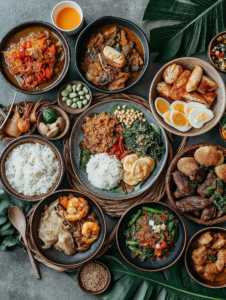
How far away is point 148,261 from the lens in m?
2.89

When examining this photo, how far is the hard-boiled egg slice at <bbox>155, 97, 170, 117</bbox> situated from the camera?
287 centimetres

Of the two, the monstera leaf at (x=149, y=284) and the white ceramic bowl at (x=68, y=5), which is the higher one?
the white ceramic bowl at (x=68, y=5)

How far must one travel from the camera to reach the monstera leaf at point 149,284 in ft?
9.56

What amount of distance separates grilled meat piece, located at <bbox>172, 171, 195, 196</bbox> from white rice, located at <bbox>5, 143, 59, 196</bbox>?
4.81 feet

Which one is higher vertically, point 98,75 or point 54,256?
point 98,75

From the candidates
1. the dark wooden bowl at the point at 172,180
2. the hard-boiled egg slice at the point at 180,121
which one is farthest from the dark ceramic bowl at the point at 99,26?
A: the dark wooden bowl at the point at 172,180

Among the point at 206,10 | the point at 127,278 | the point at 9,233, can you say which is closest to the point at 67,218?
the point at 9,233

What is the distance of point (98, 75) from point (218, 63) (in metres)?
1.52

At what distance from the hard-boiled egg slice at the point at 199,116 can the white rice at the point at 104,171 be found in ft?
3.39

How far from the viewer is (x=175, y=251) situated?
2842 mm

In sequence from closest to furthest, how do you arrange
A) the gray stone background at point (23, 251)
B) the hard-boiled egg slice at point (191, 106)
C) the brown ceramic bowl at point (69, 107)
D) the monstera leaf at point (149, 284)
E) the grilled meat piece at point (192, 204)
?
1. the grilled meat piece at point (192, 204)
2. the hard-boiled egg slice at point (191, 106)
3. the monstera leaf at point (149, 284)
4. the brown ceramic bowl at point (69, 107)
5. the gray stone background at point (23, 251)

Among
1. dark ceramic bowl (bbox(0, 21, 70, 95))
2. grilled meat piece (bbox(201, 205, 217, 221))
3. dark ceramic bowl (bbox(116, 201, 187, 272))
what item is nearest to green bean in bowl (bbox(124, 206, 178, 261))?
dark ceramic bowl (bbox(116, 201, 187, 272))

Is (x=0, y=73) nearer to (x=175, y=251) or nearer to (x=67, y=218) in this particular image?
(x=67, y=218)

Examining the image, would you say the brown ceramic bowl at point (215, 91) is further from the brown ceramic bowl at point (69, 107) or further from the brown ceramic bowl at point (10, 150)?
the brown ceramic bowl at point (10, 150)
